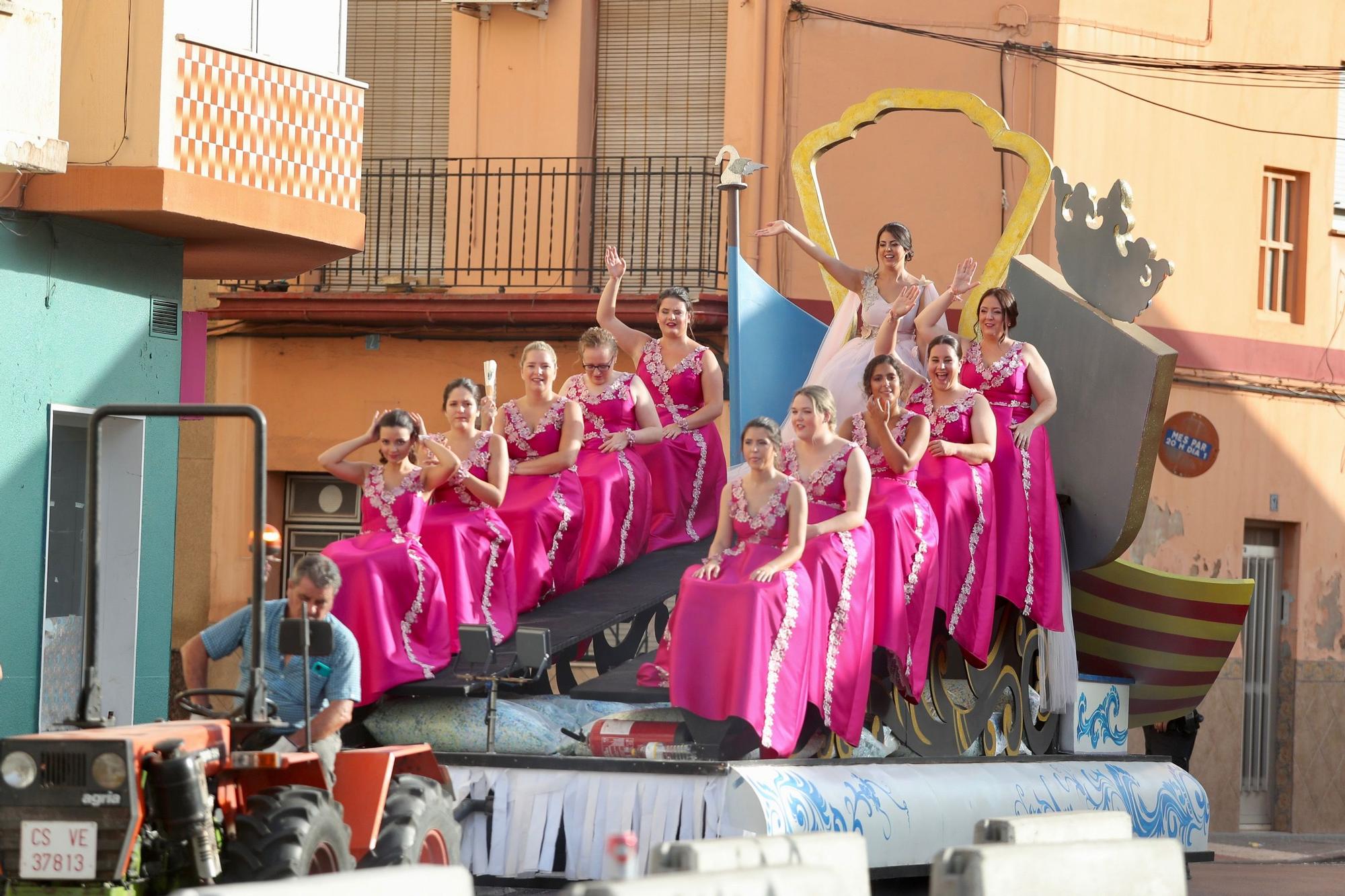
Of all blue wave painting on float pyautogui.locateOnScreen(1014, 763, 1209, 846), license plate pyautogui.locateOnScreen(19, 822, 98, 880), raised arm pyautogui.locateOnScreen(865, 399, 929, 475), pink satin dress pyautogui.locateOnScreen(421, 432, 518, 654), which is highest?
raised arm pyautogui.locateOnScreen(865, 399, 929, 475)

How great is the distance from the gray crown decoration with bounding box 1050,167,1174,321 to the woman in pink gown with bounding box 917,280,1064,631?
920 millimetres

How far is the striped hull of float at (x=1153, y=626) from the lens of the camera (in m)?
12.4

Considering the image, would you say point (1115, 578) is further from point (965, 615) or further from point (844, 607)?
point (844, 607)

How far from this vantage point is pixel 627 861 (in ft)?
15.4

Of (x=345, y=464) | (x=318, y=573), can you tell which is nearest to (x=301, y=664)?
(x=318, y=573)

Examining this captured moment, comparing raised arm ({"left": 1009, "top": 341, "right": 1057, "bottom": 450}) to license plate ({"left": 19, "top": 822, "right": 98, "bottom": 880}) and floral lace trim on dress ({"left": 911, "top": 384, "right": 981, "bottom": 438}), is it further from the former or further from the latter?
license plate ({"left": 19, "top": 822, "right": 98, "bottom": 880})

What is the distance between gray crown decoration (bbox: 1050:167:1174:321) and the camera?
39.3 ft

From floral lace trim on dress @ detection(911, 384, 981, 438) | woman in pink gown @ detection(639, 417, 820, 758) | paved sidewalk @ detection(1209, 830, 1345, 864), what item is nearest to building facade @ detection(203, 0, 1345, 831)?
paved sidewalk @ detection(1209, 830, 1345, 864)

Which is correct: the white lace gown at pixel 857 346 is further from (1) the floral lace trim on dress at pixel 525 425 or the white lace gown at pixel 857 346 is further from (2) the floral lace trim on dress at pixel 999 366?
(1) the floral lace trim on dress at pixel 525 425

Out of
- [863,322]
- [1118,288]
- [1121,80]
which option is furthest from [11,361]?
[1121,80]

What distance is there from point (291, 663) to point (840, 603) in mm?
3022

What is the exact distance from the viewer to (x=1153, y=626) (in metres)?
12.5

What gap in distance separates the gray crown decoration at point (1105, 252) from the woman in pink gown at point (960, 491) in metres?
1.46

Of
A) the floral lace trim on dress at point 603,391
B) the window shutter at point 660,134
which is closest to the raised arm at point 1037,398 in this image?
the floral lace trim on dress at point 603,391
